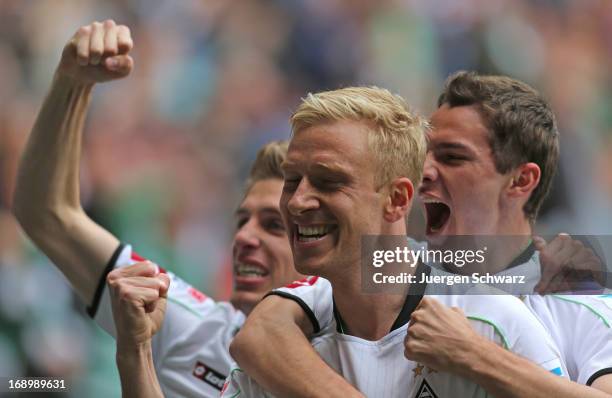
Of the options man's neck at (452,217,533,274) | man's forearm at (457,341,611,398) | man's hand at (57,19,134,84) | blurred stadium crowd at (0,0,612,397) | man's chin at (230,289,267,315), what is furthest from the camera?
blurred stadium crowd at (0,0,612,397)

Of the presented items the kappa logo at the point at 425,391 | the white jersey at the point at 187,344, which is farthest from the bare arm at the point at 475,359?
the white jersey at the point at 187,344

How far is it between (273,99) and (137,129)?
907 millimetres

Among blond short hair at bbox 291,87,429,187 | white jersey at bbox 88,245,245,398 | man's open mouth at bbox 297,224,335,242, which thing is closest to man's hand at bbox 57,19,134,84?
blond short hair at bbox 291,87,429,187

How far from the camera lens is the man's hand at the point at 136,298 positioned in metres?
2.21

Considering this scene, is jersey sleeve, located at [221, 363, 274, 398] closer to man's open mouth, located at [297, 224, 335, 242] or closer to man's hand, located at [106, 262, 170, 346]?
man's hand, located at [106, 262, 170, 346]

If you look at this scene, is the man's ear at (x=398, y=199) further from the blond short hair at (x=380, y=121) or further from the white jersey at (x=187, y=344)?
the white jersey at (x=187, y=344)

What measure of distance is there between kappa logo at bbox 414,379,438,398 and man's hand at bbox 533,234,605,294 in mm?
627

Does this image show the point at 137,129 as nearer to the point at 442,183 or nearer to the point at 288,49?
the point at 288,49

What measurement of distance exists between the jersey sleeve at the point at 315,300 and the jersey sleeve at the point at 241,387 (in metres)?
0.20

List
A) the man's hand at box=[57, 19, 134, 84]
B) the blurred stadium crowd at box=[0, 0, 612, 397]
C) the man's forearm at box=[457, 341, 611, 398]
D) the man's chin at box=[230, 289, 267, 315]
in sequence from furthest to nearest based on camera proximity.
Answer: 1. the blurred stadium crowd at box=[0, 0, 612, 397]
2. the man's chin at box=[230, 289, 267, 315]
3. the man's hand at box=[57, 19, 134, 84]
4. the man's forearm at box=[457, 341, 611, 398]

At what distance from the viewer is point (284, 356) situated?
210 cm

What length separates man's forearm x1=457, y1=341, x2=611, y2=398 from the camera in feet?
6.21

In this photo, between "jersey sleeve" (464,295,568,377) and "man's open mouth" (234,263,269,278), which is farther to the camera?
"man's open mouth" (234,263,269,278)

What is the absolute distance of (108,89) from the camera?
5613 millimetres
